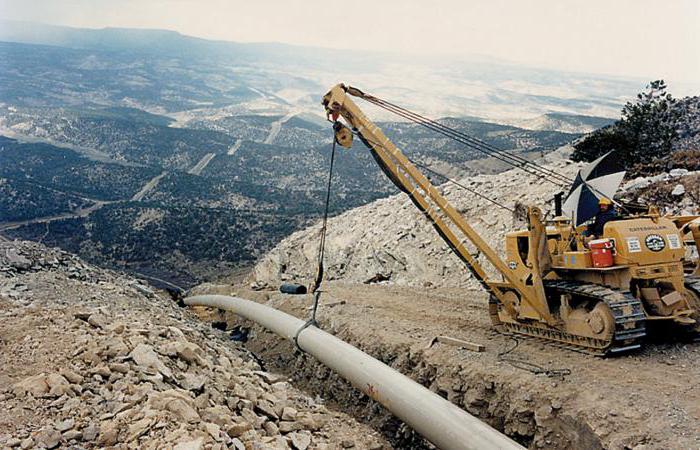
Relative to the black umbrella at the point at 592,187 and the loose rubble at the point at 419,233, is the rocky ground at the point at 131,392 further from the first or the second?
the loose rubble at the point at 419,233

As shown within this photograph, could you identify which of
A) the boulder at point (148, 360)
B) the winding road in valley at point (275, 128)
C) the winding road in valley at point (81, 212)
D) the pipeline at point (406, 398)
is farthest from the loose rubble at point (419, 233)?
the winding road in valley at point (275, 128)

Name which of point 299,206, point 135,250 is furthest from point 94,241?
point 299,206

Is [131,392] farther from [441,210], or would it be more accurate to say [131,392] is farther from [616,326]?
[616,326]

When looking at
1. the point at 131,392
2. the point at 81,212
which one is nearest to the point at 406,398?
the point at 131,392

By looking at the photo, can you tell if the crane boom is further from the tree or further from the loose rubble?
the tree

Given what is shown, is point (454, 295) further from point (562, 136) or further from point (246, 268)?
point (562, 136)

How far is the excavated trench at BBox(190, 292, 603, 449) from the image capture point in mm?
9141

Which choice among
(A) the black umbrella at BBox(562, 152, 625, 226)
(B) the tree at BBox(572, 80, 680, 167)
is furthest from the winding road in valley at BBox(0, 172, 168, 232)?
(A) the black umbrella at BBox(562, 152, 625, 226)

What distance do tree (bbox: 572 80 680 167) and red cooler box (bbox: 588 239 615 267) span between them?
19.9 m

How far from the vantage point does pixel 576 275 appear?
470 inches

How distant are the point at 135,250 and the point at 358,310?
41205 millimetres

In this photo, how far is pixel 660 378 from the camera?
31.3 feet

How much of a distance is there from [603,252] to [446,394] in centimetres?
406

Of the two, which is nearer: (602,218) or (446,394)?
(446,394)
